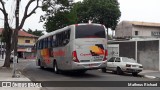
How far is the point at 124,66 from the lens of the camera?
2534cm

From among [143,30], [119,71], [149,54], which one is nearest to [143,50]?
[149,54]

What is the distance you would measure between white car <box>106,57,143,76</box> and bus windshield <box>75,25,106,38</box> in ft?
12.8

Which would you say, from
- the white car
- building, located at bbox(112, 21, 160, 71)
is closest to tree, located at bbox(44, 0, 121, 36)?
building, located at bbox(112, 21, 160, 71)

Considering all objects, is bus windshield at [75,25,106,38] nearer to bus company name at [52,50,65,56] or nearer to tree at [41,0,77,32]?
bus company name at [52,50,65,56]

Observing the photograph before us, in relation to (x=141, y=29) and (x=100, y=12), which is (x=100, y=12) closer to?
(x=100, y=12)

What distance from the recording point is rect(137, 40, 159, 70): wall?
3009 centimetres

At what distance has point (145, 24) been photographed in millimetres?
61719

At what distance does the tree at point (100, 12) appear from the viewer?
6238 cm

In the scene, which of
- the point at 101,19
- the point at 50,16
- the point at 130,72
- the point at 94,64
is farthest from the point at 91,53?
the point at 101,19

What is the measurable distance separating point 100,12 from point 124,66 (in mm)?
38132

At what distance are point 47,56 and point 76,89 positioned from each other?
14.4 metres

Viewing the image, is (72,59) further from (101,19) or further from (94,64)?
(101,19)

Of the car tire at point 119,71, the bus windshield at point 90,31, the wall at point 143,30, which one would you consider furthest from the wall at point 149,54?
the wall at point 143,30

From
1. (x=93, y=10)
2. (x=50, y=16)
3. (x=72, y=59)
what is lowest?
(x=72, y=59)
